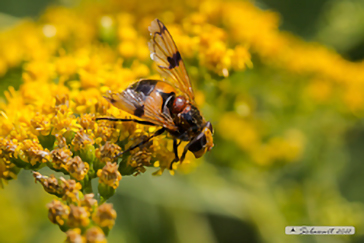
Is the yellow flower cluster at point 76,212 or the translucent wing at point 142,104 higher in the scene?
the translucent wing at point 142,104

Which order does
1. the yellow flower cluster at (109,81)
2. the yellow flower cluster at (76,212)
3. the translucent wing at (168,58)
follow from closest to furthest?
1. the yellow flower cluster at (76,212)
2. the yellow flower cluster at (109,81)
3. the translucent wing at (168,58)

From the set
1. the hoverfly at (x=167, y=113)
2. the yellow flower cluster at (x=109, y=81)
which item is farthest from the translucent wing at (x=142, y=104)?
the yellow flower cluster at (x=109, y=81)

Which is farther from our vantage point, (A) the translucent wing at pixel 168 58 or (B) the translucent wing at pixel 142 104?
(A) the translucent wing at pixel 168 58

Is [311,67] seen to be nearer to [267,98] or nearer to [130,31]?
[267,98]

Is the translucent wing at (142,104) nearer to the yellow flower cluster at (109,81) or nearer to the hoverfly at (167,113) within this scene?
the hoverfly at (167,113)

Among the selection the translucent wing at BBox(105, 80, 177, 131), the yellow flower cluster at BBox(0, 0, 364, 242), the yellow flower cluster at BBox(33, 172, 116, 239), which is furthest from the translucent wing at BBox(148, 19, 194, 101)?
the yellow flower cluster at BBox(33, 172, 116, 239)

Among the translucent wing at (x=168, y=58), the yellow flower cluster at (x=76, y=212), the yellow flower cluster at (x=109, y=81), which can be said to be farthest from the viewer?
the translucent wing at (x=168, y=58)
